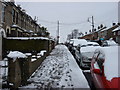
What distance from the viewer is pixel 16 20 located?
864 inches

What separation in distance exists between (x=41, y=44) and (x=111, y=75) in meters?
11.9

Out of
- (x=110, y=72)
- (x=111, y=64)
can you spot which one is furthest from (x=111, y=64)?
(x=110, y=72)

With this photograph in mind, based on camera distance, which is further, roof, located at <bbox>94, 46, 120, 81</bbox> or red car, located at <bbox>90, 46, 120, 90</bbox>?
roof, located at <bbox>94, 46, 120, 81</bbox>

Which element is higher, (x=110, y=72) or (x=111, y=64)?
(x=111, y=64)

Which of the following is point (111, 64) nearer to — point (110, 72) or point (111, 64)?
point (111, 64)

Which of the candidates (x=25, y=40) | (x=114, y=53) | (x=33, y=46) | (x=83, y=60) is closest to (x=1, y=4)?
(x=25, y=40)

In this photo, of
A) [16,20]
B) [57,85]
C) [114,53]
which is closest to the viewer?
[114,53]

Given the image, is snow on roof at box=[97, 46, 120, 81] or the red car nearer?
the red car

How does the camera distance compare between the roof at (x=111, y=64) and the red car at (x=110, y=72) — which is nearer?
the red car at (x=110, y=72)

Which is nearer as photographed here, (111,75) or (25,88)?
(111,75)

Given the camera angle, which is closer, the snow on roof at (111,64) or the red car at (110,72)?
the red car at (110,72)

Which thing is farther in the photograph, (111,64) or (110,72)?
(111,64)

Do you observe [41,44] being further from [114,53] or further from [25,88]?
[114,53]

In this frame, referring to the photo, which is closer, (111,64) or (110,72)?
(110,72)
